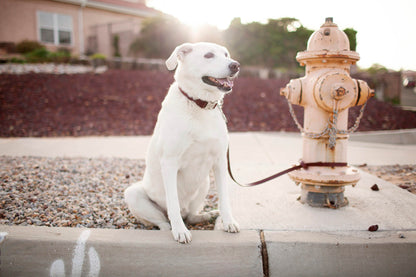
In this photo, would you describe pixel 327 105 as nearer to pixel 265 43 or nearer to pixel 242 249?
pixel 242 249

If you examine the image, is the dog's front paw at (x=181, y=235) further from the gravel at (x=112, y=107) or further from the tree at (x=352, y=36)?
the gravel at (x=112, y=107)

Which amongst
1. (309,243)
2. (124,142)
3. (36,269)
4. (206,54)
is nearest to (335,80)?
(206,54)

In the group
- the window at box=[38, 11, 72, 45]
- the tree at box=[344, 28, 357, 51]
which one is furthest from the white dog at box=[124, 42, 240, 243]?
the window at box=[38, 11, 72, 45]

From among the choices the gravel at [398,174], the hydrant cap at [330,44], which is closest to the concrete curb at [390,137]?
the gravel at [398,174]

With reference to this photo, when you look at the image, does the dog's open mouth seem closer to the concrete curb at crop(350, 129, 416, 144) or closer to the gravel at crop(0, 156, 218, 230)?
the gravel at crop(0, 156, 218, 230)

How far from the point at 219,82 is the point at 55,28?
57.6 ft

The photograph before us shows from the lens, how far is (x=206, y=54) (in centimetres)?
256

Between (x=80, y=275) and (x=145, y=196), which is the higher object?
(x=145, y=196)

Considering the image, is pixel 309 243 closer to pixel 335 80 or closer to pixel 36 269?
pixel 335 80

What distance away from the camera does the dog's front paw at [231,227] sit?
2418 mm

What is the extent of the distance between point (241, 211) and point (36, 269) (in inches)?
63.6

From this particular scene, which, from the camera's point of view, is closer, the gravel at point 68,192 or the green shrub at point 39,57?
the gravel at point 68,192

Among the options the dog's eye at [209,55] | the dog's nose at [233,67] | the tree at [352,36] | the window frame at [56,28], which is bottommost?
the dog's nose at [233,67]

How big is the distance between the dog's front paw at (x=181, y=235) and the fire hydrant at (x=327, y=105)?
3.85ft
